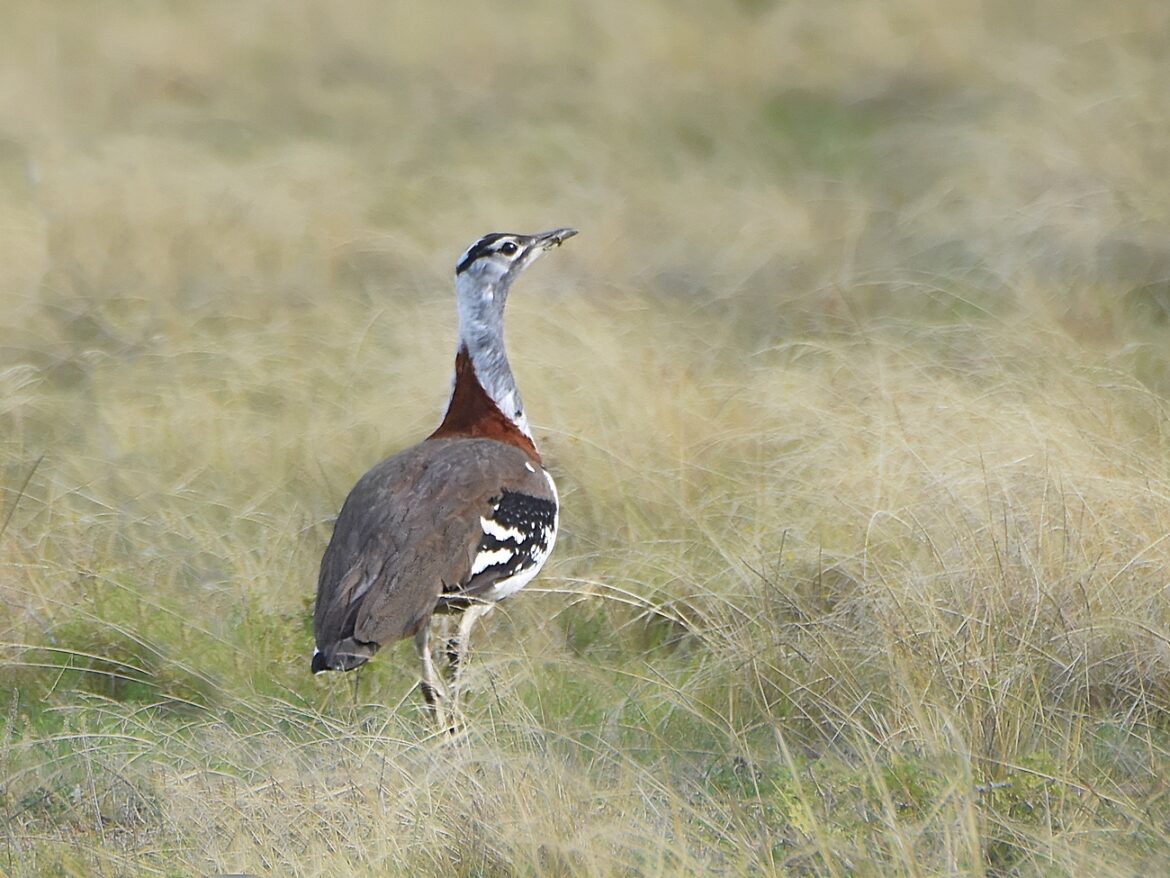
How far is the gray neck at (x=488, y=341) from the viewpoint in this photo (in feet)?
16.3

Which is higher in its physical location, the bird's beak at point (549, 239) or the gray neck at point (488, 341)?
the bird's beak at point (549, 239)

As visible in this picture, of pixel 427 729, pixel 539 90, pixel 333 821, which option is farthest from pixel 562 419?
pixel 539 90

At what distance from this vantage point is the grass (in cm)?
351

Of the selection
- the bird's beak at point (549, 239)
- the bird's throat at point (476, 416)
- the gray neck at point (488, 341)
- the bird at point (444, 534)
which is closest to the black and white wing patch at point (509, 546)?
the bird at point (444, 534)

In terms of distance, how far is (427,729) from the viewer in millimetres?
4125

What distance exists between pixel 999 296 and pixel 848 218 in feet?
8.07

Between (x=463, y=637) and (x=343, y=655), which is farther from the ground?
(x=343, y=655)

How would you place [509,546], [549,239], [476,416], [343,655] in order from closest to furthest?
[343,655] < [509,546] < [476,416] < [549,239]

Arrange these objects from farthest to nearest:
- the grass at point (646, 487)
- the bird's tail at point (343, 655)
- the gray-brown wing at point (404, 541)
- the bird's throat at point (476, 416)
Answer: the bird's throat at point (476, 416) → the gray-brown wing at point (404, 541) → the bird's tail at point (343, 655) → the grass at point (646, 487)

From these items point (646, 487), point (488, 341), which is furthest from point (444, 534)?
point (646, 487)

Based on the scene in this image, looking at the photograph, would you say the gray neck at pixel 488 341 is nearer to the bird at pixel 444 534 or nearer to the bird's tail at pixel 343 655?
the bird at pixel 444 534

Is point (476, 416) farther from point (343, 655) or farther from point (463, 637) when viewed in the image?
point (343, 655)

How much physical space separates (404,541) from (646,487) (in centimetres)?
149

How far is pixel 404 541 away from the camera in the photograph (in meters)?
4.32
